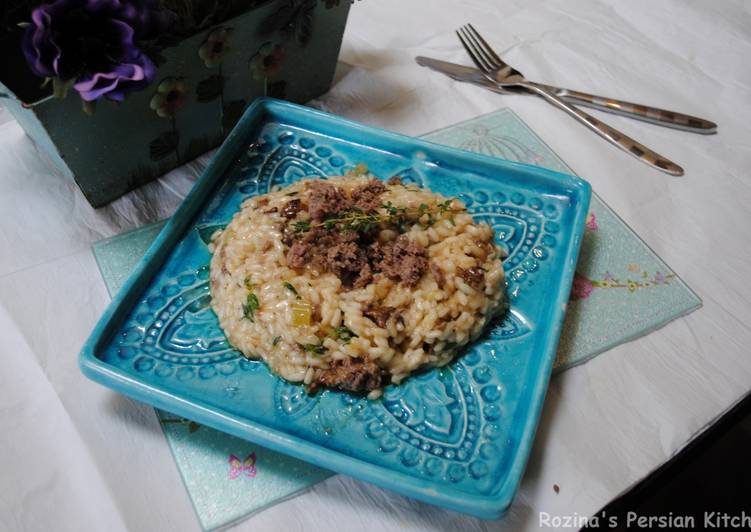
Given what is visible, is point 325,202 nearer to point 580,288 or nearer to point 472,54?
point 580,288

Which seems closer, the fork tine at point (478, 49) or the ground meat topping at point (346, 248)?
the ground meat topping at point (346, 248)

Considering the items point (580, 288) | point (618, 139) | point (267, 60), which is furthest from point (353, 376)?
point (618, 139)

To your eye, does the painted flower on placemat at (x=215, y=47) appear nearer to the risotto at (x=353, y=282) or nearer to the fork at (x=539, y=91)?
the risotto at (x=353, y=282)

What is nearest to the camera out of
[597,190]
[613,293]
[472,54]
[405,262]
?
[405,262]

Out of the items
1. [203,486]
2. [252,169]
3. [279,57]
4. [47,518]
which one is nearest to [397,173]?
[252,169]

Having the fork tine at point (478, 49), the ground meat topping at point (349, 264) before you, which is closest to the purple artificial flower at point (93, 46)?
the ground meat topping at point (349, 264)
